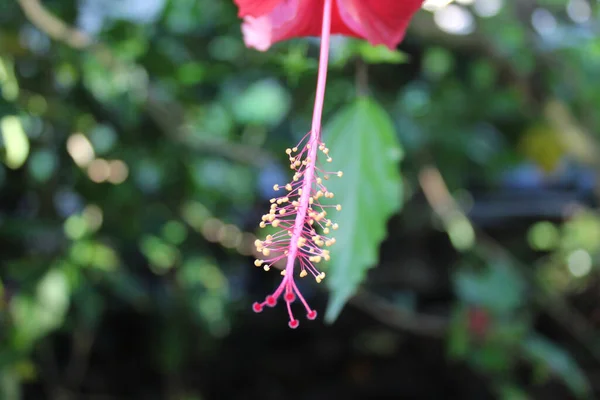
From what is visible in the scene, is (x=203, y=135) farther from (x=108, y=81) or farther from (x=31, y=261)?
(x=31, y=261)

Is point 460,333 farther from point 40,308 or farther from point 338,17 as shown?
point 338,17

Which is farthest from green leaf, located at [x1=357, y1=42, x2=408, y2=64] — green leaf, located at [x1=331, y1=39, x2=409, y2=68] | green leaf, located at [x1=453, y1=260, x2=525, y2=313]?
green leaf, located at [x1=453, y1=260, x2=525, y2=313]

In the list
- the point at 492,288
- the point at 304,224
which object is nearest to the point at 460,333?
the point at 492,288

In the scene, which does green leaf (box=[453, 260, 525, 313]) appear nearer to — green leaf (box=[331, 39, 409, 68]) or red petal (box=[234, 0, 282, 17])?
green leaf (box=[331, 39, 409, 68])

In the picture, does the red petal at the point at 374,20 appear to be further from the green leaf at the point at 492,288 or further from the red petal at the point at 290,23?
the green leaf at the point at 492,288

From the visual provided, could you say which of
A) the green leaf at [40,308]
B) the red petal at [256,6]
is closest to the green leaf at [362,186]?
the red petal at [256,6]
